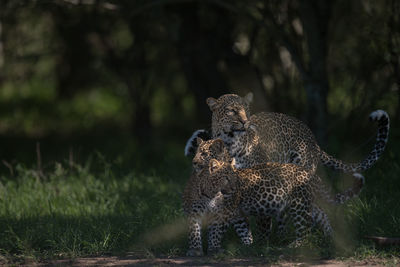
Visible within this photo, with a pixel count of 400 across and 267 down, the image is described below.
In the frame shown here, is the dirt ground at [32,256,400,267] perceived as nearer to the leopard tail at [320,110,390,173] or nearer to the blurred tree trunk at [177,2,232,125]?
the leopard tail at [320,110,390,173]

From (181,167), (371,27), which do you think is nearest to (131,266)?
(181,167)

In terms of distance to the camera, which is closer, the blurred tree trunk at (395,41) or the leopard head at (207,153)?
the leopard head at (207,153)

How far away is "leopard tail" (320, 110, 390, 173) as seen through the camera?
6.96 metres

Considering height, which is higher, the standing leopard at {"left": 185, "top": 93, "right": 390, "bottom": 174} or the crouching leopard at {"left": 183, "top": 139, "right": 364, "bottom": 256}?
the standing leopard at {"left": 185, "top": 93, "right": 390, "bottom": 174}

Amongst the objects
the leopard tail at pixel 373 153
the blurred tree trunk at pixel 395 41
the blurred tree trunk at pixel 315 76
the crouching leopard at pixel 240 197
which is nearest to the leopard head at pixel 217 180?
the crouching leopard at pixel 240 197

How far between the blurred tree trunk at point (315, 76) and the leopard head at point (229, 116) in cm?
301

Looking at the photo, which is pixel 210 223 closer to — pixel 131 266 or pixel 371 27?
pixel 131 266

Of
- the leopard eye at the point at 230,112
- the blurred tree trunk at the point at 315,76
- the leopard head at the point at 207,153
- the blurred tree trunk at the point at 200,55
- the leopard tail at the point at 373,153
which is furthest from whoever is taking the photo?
the blurred tree trunk at the point at 200,55

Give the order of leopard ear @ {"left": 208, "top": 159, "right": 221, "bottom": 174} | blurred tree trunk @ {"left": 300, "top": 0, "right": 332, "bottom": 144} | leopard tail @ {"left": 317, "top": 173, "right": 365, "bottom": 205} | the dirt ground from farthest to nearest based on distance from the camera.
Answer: blurred tree trunk @ {"left": 300, "top": 0, "right": 332, "bottom": 144} < leopard tail @ {"left": 317, "top": 173, "right": 365, "bottom": 205} < leopard ear @ {"left": 208, "top": 159, "right": 221, "bottom": 174} < the dirt ground

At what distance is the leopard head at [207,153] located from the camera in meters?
6.24

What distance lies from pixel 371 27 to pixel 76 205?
517 centimetres

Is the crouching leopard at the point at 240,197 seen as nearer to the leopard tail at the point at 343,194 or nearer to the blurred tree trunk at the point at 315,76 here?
the leopard tail at the point at 343,194

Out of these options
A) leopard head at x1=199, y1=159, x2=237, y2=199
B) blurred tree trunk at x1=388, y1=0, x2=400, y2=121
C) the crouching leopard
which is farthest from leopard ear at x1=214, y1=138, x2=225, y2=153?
blurred tree trunk at x1=388, y1=0, x2=400, y2=121

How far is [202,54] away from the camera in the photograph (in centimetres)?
1138
